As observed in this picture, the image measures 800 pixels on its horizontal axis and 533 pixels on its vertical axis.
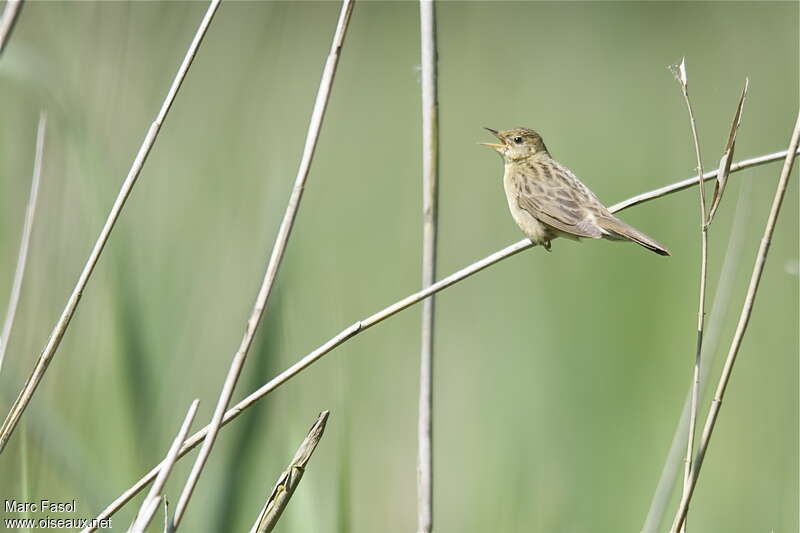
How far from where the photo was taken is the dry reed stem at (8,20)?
1781mm

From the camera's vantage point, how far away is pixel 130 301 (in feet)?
7.71

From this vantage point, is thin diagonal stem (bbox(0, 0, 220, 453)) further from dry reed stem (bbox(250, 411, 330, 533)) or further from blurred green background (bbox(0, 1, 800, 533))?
dry reed stem (bbox(250, 411, 330, 533))

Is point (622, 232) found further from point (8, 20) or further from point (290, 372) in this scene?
point (8, 20)

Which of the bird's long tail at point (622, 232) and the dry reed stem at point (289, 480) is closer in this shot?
the dry reed stem at point (289, 480)

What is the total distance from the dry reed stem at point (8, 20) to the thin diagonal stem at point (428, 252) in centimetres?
95

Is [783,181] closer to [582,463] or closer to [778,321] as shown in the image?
[582,463]

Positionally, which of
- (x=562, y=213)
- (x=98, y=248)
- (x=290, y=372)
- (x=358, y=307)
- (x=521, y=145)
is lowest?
(x=290, y=372)

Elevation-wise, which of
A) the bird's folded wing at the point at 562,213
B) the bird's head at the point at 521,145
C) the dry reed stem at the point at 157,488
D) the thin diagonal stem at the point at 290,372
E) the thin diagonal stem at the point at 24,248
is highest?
the bird's head at the point at 521,145

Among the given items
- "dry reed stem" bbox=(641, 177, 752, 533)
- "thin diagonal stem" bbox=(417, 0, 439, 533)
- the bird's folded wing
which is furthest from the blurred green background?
the bird's folded wing

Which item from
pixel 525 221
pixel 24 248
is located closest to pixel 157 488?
pixel 24 248

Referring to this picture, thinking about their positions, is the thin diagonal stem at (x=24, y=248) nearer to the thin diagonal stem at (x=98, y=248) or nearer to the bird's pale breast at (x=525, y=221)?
the thin diagonal stem at (x=98, y=248)

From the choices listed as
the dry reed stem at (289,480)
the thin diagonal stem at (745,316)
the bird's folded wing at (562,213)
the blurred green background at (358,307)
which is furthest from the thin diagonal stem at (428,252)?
the bird's folded wing at (562,213)

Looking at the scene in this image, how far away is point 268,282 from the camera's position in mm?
1950

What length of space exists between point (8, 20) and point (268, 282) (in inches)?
28.4
